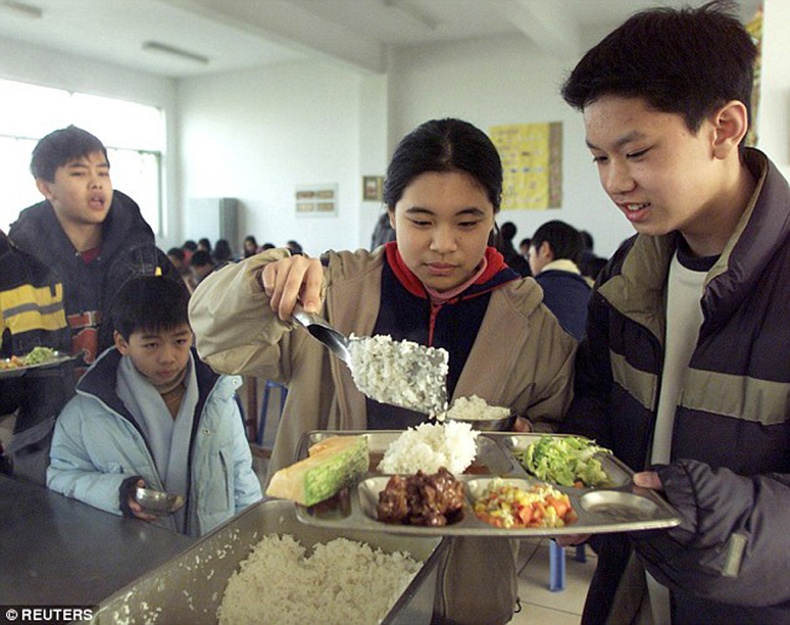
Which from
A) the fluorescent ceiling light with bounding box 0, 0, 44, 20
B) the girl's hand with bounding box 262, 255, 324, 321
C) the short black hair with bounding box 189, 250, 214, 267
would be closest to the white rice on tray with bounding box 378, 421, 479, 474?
the girl's hand with bounding box 262, 255, 324, 321

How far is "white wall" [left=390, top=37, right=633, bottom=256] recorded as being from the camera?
6.70 meters

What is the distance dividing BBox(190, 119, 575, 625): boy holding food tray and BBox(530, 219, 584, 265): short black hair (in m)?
2.04

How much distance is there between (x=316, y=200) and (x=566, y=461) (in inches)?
268

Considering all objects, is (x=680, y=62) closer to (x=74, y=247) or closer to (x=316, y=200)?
(x=74, y=247)

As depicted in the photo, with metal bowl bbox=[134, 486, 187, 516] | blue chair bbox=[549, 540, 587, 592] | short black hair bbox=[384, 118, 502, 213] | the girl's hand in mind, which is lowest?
blue chair bbox=[549, 540, 587, 592]

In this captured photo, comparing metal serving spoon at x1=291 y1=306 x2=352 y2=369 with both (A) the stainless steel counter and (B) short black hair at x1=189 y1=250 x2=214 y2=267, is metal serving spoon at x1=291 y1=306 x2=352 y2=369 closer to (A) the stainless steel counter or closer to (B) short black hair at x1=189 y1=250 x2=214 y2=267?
(A) the stainless steel counter

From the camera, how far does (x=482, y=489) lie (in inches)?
36.3

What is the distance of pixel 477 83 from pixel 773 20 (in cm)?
470

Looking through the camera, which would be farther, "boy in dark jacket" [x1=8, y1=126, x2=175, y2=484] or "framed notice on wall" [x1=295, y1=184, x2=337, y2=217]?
"framed notice on wall" [x1=295, y1=184, x2=337, y2=217]

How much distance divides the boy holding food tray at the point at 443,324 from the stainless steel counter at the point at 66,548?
29cm

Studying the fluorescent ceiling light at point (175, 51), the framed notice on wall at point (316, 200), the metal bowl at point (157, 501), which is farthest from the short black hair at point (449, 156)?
the framed notice on wall at point (316, 200)

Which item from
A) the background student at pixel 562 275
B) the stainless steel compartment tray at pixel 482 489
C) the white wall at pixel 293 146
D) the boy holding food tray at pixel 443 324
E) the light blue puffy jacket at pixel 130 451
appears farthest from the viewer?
the white wall at pixel 293 146

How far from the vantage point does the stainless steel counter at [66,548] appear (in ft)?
3.56

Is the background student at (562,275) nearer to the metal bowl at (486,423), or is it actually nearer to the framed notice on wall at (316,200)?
the metal bowl at (486,423)
